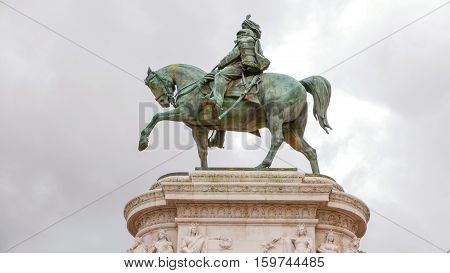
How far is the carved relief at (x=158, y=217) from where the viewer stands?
2384cm

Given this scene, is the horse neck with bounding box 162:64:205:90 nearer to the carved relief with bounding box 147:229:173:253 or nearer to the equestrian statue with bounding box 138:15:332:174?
the equestrian statue with bounding box 138:15:332:174

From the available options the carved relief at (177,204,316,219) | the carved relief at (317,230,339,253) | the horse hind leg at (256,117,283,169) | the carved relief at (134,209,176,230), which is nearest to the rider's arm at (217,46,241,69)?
the horse hind leg at (256,117,283,169)

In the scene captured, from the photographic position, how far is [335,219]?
23.9m

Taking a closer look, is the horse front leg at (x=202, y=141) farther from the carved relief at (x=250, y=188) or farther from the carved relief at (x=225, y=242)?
the carved relief at (x=225, y=242)

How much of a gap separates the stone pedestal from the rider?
9.66ft

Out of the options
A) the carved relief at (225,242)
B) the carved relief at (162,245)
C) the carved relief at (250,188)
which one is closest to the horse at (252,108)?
the carved relief at (250,188)

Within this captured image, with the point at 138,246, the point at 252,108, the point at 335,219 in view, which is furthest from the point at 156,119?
the point at 335,219

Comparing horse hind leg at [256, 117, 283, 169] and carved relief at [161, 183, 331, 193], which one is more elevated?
horse hind leg at [256, 117, 283, 169]

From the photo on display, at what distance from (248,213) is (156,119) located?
4.01m

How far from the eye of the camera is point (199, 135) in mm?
26203

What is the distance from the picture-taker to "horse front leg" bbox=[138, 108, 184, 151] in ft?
83.0

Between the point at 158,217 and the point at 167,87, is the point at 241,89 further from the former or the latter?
the point at 158,217

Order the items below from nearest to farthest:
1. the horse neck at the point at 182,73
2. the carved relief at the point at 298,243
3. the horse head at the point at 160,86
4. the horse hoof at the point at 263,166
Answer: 1. the carved relief at the point at 298,243
2. the horse hoof at the point at 263,166
3. the horse neck at the point at 182,73
4. the horse head at the point at 160,86

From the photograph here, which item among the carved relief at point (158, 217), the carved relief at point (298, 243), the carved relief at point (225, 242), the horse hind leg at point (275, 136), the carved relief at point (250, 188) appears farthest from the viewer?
the horse hind leg at point (275, 136)
